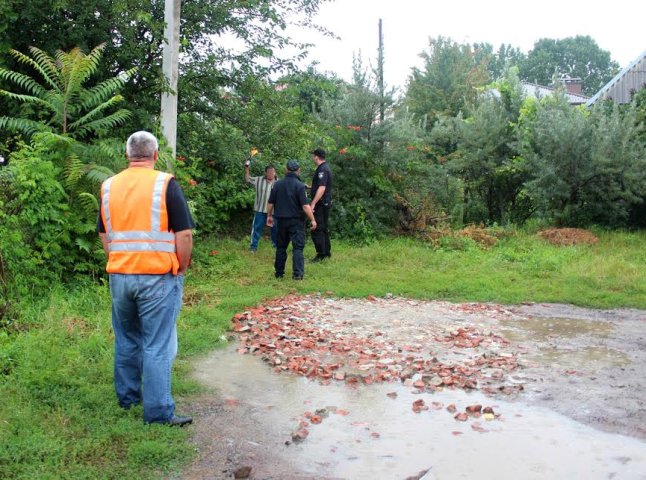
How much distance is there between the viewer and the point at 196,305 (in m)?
9.05

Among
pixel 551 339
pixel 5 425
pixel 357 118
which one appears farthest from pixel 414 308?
pixel 357 118

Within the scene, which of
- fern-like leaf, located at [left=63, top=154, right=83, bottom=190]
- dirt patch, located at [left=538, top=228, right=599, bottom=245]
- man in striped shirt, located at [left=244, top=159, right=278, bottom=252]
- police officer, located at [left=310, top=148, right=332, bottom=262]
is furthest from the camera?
dirt patch, located at [left=538, top=228, right=599, bottom=245]

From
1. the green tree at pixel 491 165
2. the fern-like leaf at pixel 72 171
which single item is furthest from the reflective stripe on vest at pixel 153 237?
the green tree at pixel 491 165

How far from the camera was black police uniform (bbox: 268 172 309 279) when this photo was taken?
36.6ft

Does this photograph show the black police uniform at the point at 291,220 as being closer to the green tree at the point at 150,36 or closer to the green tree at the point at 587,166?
the green tree at the point at 150,36

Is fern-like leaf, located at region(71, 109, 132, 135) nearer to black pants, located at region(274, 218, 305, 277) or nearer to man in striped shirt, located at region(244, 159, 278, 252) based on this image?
black pants, located at region(274, 218, 305, 277)

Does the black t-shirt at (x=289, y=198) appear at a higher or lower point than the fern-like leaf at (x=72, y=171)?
lower

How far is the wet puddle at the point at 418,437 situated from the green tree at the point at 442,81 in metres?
31.1

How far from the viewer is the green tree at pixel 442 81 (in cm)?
3703

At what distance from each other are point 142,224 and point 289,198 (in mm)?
6458

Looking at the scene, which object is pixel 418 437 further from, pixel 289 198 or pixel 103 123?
pixel 103 123

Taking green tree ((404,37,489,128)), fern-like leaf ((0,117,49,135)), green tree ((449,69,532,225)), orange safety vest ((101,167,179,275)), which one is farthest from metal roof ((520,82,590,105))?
orange safety vest ((101,167,179,275))

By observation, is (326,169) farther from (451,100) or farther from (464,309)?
(451,100)

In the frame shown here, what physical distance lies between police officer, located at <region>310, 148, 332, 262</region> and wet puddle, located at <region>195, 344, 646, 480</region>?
258 inches
